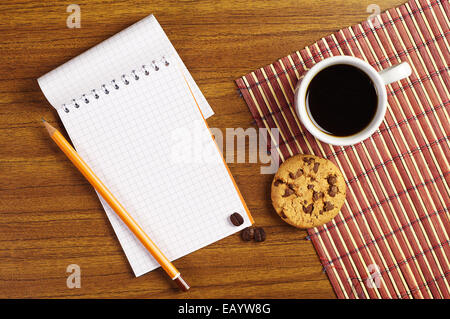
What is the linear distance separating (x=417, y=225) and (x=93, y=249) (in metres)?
0.68

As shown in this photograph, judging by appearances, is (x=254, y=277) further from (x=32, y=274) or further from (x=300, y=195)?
(x=32, y=274)

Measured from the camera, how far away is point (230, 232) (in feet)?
2.41

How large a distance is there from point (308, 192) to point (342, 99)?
0.19m

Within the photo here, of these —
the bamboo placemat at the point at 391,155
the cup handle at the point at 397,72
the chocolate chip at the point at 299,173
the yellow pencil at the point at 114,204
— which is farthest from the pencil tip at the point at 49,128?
the cup handle at the point at 397,72

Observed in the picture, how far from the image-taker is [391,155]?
0.74 m

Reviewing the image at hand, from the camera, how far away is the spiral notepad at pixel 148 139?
713 mm

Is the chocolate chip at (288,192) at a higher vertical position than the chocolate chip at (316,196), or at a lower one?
higher

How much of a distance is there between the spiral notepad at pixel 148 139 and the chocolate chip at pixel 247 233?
0.04ft

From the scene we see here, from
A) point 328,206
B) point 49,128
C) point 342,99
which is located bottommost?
point 328,206

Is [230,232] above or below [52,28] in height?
below

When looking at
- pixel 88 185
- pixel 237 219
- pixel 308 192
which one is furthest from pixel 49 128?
pixel 308 192

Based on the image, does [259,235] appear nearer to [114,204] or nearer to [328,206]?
[328,206]

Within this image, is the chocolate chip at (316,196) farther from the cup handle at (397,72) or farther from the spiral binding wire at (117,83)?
the spiral binding wire at (117,83)

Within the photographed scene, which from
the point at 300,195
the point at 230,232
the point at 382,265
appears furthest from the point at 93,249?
the point at 382,265
